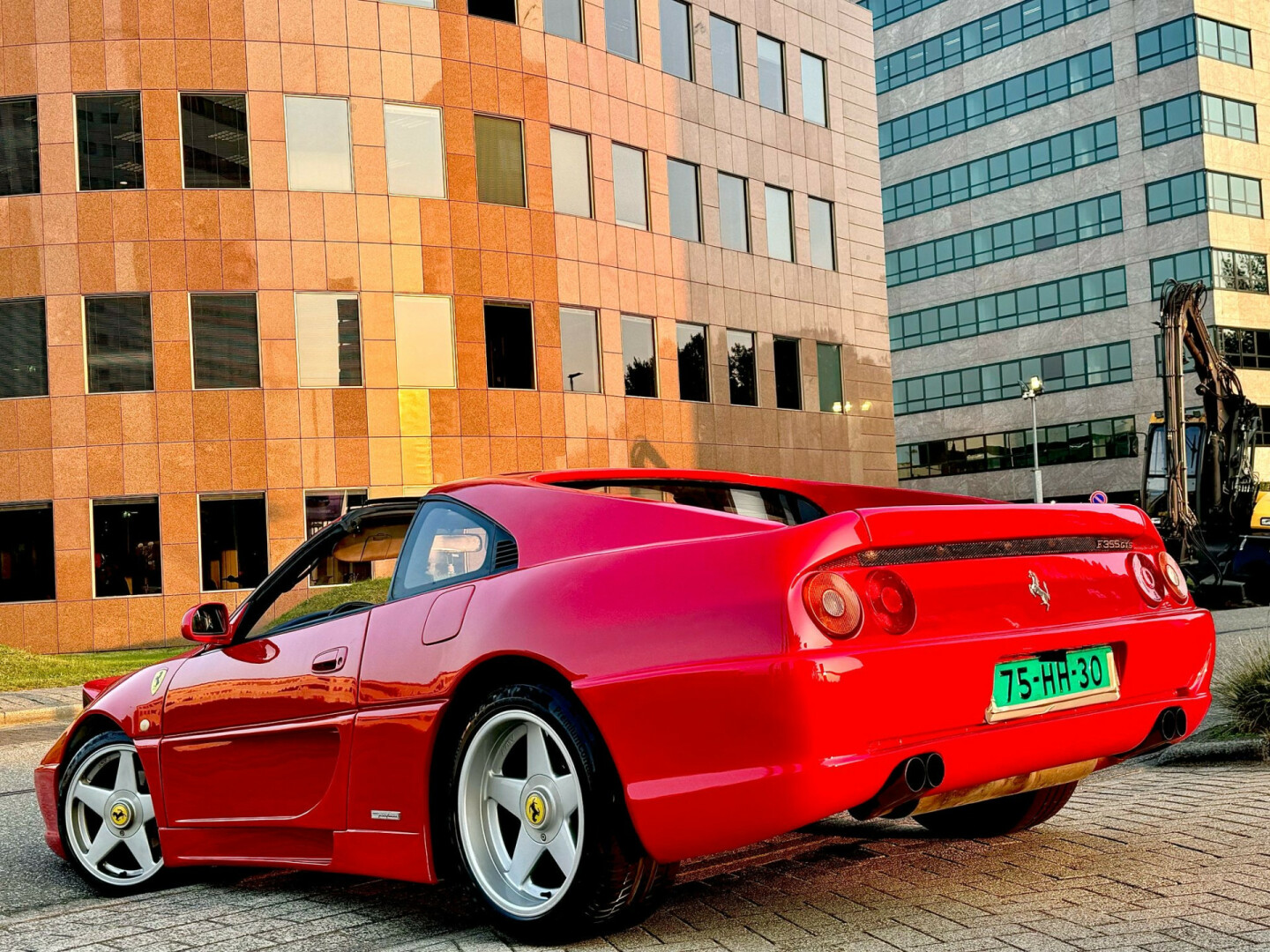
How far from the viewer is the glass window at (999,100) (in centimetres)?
6112

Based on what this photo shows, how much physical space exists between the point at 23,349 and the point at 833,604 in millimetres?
26059

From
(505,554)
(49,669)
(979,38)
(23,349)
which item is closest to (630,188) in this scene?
(23,349)

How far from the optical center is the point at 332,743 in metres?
4.36

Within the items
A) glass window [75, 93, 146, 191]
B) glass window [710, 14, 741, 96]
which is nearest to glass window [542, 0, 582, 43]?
glass window [710, 14, 741, 96]

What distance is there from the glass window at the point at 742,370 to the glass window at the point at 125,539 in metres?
14.1

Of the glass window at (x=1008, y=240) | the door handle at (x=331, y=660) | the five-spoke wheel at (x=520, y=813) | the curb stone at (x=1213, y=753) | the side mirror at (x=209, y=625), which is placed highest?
the glass window at (x=1008, y=240)

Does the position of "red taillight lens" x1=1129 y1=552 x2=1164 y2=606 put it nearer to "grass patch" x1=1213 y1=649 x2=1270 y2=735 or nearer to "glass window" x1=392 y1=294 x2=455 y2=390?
"grass patch" x1=1213 y1=649 x2=1270 y2=735

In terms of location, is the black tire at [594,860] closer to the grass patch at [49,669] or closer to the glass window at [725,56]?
the grass patch at [49,669]

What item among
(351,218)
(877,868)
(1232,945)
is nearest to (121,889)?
(877,868)

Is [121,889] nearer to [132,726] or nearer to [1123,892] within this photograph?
[132,726]

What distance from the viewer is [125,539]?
A: 26391mm

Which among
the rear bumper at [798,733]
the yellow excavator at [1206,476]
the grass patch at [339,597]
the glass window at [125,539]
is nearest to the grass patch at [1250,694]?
the rear bumper at [798,733]

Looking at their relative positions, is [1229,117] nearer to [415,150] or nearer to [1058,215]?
[1058,215]

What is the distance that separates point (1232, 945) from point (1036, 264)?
208 feet
